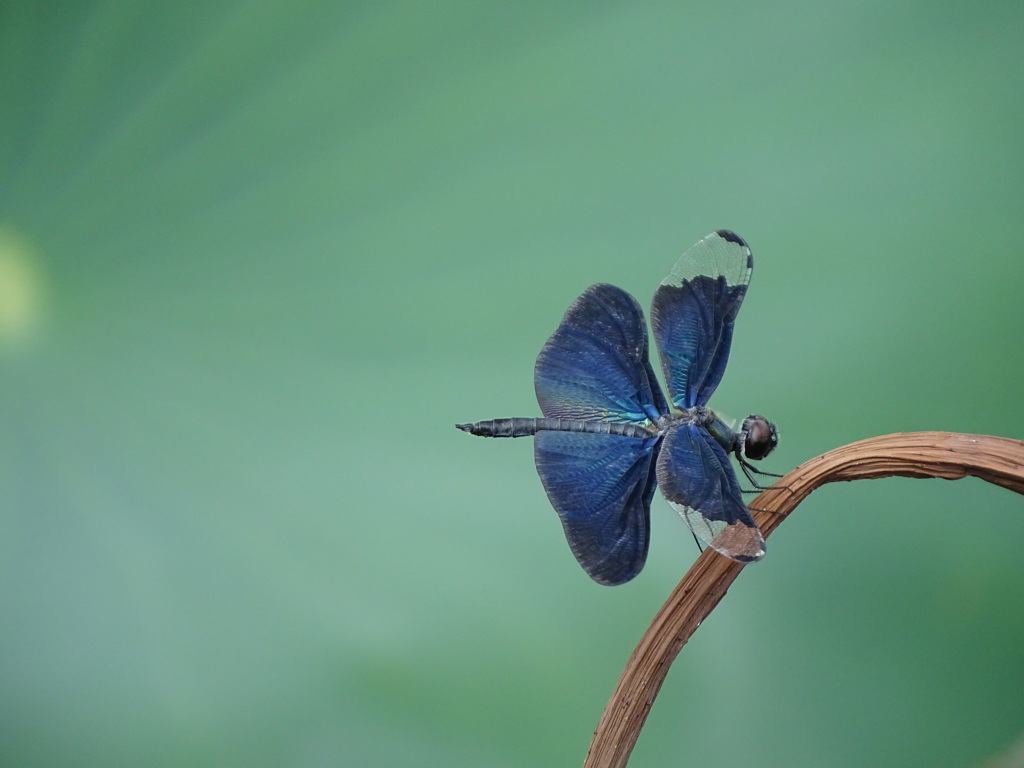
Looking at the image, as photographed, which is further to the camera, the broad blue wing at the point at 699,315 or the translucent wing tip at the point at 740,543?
the broad blue wing at the point at 699,315

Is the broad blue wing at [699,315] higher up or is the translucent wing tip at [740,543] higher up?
the broad blue wing at [699,315]

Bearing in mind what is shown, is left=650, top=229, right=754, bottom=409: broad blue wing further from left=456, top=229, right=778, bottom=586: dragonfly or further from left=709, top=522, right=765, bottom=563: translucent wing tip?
left=709, top=522, right=765, bottom=563: translucent wing tip

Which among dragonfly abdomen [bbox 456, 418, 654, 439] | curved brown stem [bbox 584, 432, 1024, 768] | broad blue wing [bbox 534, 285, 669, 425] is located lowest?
curved brown stem [bbox 584, 432, 1024, 768]

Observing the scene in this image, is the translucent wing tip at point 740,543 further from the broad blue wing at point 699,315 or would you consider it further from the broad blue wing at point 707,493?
the broad blue wing at point 699,315

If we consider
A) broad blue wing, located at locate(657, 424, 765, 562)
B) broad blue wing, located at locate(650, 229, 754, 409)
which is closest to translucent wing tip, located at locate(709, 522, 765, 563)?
broad blue wing, located at locate(657, 424, 765, 562)

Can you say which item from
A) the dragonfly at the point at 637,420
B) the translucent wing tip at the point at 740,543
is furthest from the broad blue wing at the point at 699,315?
the translucent wing tip at the point at 740,543

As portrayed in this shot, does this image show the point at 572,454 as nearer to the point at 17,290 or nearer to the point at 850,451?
the point at 850,451

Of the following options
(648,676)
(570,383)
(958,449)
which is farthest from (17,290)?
(958,449)
